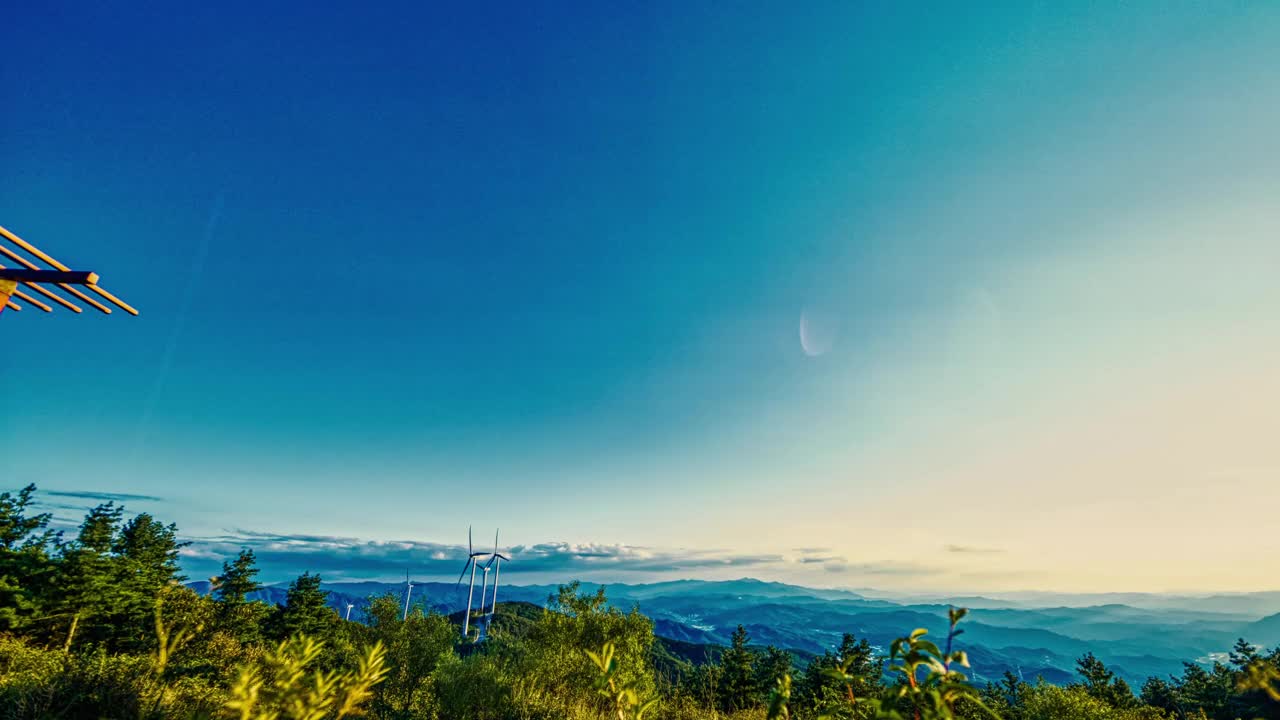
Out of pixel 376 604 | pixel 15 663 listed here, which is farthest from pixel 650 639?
pixel 15 663

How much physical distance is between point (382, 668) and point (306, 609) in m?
113

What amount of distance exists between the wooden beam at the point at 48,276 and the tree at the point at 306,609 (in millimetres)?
101189

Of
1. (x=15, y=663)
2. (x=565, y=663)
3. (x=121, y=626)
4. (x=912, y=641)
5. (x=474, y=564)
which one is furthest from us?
(x=474, y=564)

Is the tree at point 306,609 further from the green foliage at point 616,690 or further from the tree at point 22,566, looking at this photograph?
the green foliage at point 616,690

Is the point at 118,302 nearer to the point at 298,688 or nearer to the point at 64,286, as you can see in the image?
the point at 64,286

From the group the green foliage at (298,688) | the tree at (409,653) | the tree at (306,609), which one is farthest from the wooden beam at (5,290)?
the tree at (306,609)

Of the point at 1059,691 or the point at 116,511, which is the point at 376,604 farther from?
the point at 1059,691

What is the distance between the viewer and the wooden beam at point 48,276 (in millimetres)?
11312

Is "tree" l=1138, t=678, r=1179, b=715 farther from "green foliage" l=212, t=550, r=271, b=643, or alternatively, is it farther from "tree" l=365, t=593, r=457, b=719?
"green foliage" l=212, t=550, r=271, b=643

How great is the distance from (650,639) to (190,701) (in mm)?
28020

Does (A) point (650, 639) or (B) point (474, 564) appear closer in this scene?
(A) point (650, 639)

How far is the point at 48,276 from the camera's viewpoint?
11.4 metres

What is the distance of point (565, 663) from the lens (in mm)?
27641

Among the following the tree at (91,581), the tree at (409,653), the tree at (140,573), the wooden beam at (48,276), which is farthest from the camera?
the tree at (140,573)
